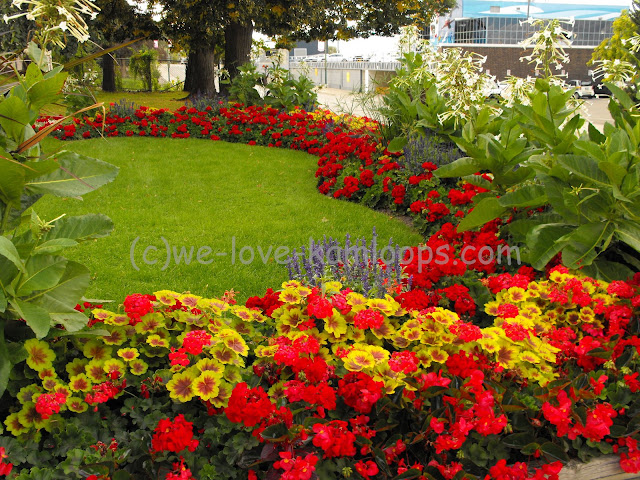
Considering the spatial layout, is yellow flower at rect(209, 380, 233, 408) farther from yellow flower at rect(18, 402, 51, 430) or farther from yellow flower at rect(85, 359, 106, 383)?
yellow flower at rect(18, 402, 51, 430)

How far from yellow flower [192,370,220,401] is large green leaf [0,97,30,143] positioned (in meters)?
1.02

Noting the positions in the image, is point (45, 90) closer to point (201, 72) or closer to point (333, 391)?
point (333, 391)

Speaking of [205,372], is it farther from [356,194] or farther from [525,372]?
[356,194]

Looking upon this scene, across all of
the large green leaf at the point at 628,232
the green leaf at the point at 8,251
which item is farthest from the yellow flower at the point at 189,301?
the large green leaf at the point at 628,232

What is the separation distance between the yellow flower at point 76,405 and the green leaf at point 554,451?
1451 millimetres

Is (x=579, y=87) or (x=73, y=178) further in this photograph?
(x=579, y=87)

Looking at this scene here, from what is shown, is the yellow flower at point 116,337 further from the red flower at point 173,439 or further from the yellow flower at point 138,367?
the red flower at point 173,439

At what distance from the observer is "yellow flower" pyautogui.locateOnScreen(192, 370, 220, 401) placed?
5.78 feet

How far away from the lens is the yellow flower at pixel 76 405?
1.78 m

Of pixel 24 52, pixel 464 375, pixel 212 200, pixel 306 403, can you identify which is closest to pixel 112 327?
pixel 306 403

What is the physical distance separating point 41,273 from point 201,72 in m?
14.8

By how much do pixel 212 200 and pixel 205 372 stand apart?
175 inches

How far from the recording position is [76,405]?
5.88ft

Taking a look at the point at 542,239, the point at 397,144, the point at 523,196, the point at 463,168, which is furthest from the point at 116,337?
the point at 397,144
